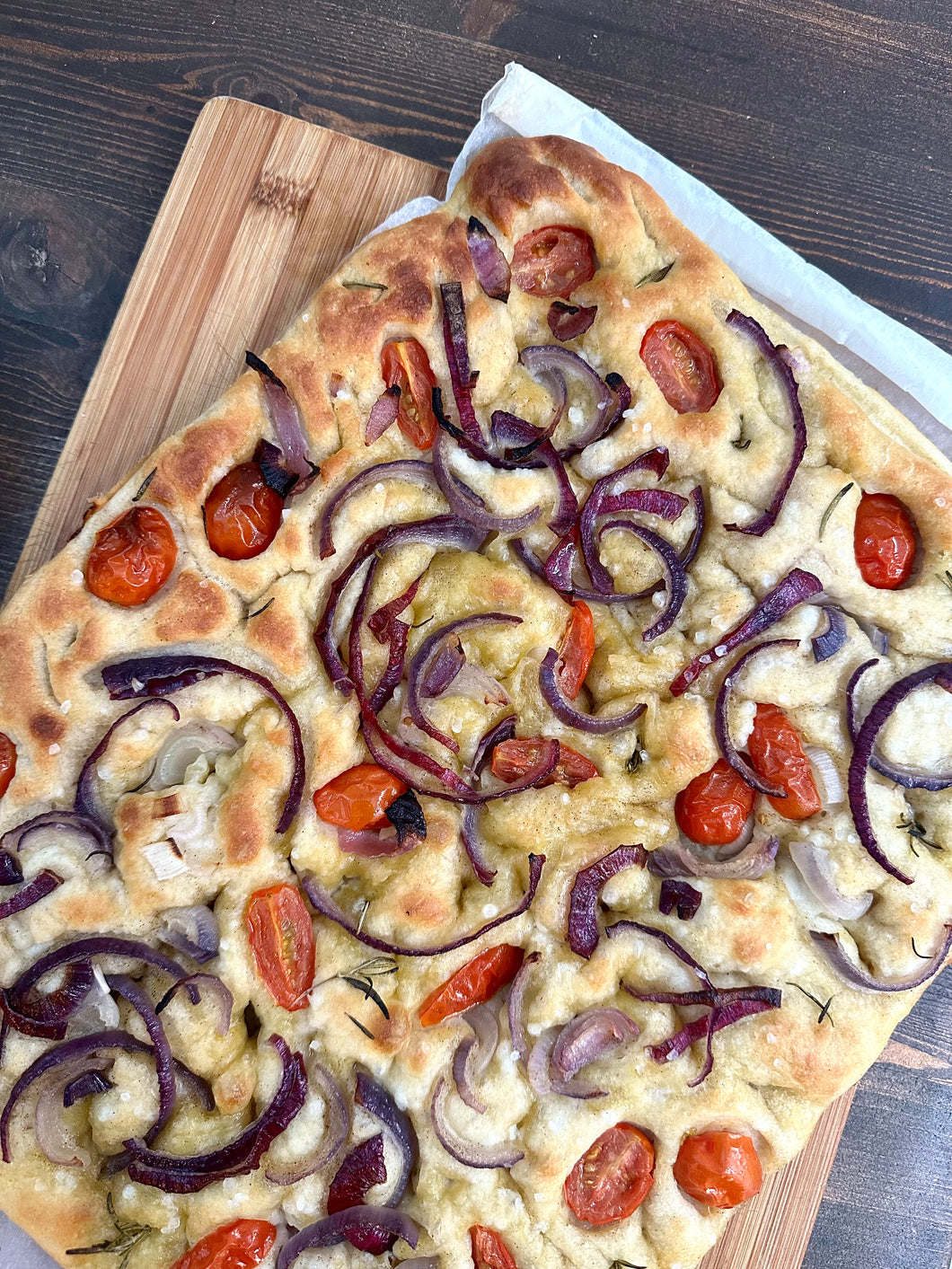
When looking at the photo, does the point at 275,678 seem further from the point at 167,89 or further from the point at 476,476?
the point at 167,89

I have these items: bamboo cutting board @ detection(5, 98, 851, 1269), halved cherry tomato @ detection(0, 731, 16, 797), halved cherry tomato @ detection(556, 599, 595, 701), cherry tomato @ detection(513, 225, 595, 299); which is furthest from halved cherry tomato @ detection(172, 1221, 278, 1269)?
cherry tomato @ detection(513, 225, 595, 299)

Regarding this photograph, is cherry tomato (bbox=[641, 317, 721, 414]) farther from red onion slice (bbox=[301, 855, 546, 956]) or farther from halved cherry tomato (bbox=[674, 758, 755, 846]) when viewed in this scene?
red onion slice (bbox=[301, 855, 546, 956])

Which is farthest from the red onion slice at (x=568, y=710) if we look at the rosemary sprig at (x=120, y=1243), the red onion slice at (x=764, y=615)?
the rosemary sprig at (x=120, y=1243)

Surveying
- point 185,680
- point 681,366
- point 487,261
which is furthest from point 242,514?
point 681,366

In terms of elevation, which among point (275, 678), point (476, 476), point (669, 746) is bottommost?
point (275, 678)

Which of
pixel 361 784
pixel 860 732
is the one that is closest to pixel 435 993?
pixel 361 784

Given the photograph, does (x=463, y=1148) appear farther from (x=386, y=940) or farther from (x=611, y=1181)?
(x=386, y=940)
